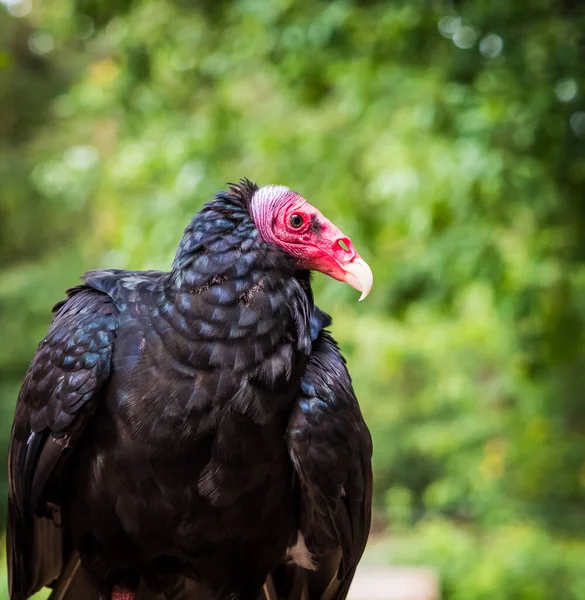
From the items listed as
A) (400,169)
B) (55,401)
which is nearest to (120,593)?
(55,401)

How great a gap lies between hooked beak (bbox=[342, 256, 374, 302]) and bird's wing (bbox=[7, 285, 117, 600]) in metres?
0.64

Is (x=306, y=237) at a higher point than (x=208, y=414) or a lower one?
higher

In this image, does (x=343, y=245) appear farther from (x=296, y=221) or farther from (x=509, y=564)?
(x=509, y=564)

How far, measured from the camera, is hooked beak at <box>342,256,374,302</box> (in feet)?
5.95

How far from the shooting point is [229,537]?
1936 mm

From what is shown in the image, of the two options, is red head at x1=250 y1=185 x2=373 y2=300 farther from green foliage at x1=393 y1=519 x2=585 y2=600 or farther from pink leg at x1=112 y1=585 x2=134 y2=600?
green foliage at x1=393 y1=519 x2=585 y2=600

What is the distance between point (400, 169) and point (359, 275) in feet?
7.98

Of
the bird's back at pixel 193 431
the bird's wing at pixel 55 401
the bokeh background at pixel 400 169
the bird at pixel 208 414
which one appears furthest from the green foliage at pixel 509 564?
the bird's wing at pixel 55 401

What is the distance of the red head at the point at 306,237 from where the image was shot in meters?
1.85

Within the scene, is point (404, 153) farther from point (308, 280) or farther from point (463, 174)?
point (308, 280)

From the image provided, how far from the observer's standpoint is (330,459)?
74.5 inches

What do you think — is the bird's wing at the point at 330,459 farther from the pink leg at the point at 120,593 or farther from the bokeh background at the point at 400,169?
the bokeh background at the point at 400,169

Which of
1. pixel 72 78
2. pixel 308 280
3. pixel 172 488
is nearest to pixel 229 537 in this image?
pixel 172 488

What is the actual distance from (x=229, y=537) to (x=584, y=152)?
253cm
